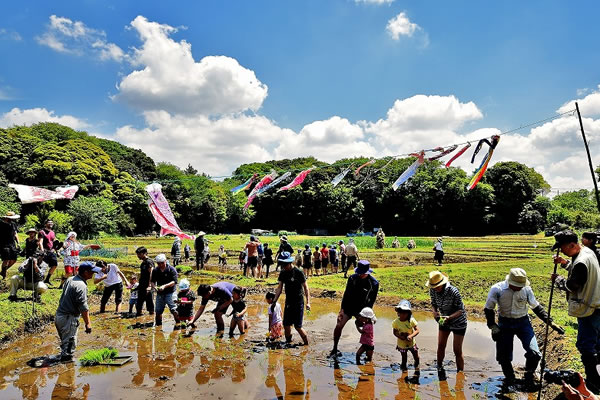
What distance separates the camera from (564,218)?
181 feet

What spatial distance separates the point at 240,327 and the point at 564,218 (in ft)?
199

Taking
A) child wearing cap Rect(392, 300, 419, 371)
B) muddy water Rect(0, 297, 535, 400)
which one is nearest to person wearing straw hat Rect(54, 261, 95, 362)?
muddy water Rect(0, 297, 535, 400)

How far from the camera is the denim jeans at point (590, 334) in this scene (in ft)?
16.3

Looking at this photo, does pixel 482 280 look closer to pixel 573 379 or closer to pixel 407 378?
pixel 407 378

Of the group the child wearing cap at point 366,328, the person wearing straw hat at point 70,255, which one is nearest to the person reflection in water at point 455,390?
the child wearing cap at point 366,328

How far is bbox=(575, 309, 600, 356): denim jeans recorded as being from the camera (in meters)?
4.96

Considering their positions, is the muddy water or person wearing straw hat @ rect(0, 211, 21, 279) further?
person wearing straw hat @ rect(0, 211, 21, 279)

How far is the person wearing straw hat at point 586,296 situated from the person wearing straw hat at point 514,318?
0.75m

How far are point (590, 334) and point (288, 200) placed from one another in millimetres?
64396

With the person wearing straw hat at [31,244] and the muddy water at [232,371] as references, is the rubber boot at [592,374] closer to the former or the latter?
the muddy water at [232,371]

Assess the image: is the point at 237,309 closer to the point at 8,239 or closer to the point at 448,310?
the point at 448,310

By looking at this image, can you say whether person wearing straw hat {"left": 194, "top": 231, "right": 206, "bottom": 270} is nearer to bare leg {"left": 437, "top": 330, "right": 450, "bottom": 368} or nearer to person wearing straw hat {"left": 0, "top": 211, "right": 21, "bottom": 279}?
person wearing straw hat {"left": 0, "top": 211, "right": 21, "bottom": 279}

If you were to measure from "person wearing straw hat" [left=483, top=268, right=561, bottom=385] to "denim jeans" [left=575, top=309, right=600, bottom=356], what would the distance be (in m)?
0.74

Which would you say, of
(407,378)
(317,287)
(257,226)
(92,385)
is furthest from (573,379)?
(257,226)
